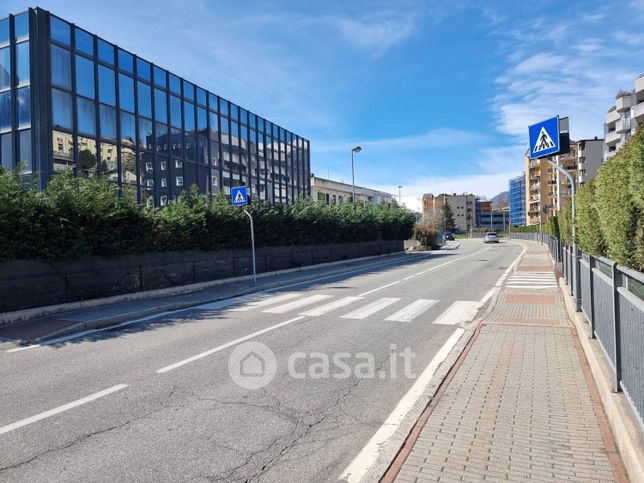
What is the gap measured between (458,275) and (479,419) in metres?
17.5

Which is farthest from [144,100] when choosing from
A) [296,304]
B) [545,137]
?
[545,137]

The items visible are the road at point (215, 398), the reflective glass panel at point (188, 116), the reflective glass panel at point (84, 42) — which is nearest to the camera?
the road at point (215, 398)

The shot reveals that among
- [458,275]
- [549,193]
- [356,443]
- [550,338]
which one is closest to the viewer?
[356,443]

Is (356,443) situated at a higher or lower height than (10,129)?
lower

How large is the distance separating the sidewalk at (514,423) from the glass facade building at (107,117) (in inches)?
504

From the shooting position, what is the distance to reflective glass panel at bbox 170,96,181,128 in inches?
1150

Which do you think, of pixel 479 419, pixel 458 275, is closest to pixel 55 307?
pixel 479 419

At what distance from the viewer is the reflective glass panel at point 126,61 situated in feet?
83.7

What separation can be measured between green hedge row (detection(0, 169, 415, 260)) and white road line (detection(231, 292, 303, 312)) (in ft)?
A: 14.7

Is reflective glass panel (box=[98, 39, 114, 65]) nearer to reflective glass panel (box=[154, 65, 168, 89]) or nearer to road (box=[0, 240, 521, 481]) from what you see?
reflective glass panel (box=[154, 65, 168, 89])

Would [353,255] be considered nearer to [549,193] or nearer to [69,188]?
[69,188]

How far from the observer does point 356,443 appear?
4.18 m

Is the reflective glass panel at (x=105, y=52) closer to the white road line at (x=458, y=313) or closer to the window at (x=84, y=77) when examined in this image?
the window at (x=84, y=77)

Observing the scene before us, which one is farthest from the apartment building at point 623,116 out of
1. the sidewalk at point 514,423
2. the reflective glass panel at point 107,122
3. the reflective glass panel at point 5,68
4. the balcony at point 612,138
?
the reflective glass panel at point 5,68
